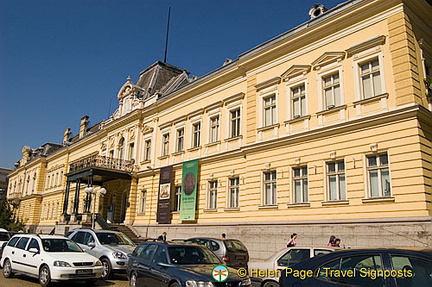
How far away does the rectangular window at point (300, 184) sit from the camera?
55.3ft

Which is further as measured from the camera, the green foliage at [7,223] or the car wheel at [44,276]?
the green foliage at [7,223]

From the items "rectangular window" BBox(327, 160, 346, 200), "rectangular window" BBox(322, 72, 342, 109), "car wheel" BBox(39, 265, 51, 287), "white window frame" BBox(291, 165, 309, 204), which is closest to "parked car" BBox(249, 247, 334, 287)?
"car wheel" BBox(39, 265, 51, 287)

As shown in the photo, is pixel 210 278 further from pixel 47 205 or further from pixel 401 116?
pixel 47 205

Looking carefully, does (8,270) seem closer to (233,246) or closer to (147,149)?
(233,246)

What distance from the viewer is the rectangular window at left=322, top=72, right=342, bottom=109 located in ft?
54.3

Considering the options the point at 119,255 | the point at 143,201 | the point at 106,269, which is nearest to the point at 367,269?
the point at 119,255

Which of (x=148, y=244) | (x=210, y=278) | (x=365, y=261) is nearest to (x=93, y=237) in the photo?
(x=148, y=244)

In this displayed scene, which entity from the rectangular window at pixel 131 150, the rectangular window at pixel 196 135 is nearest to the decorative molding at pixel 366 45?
the rectangular window at pixel 196 135

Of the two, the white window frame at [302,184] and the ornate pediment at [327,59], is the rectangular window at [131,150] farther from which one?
the ornate pediment at [327,59]

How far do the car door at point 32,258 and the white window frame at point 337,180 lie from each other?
38.2ft

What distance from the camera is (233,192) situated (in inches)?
841

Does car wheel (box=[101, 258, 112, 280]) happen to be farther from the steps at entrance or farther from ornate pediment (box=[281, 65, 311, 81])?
the steps at entrance

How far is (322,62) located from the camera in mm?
17250

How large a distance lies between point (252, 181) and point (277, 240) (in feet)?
12.0
